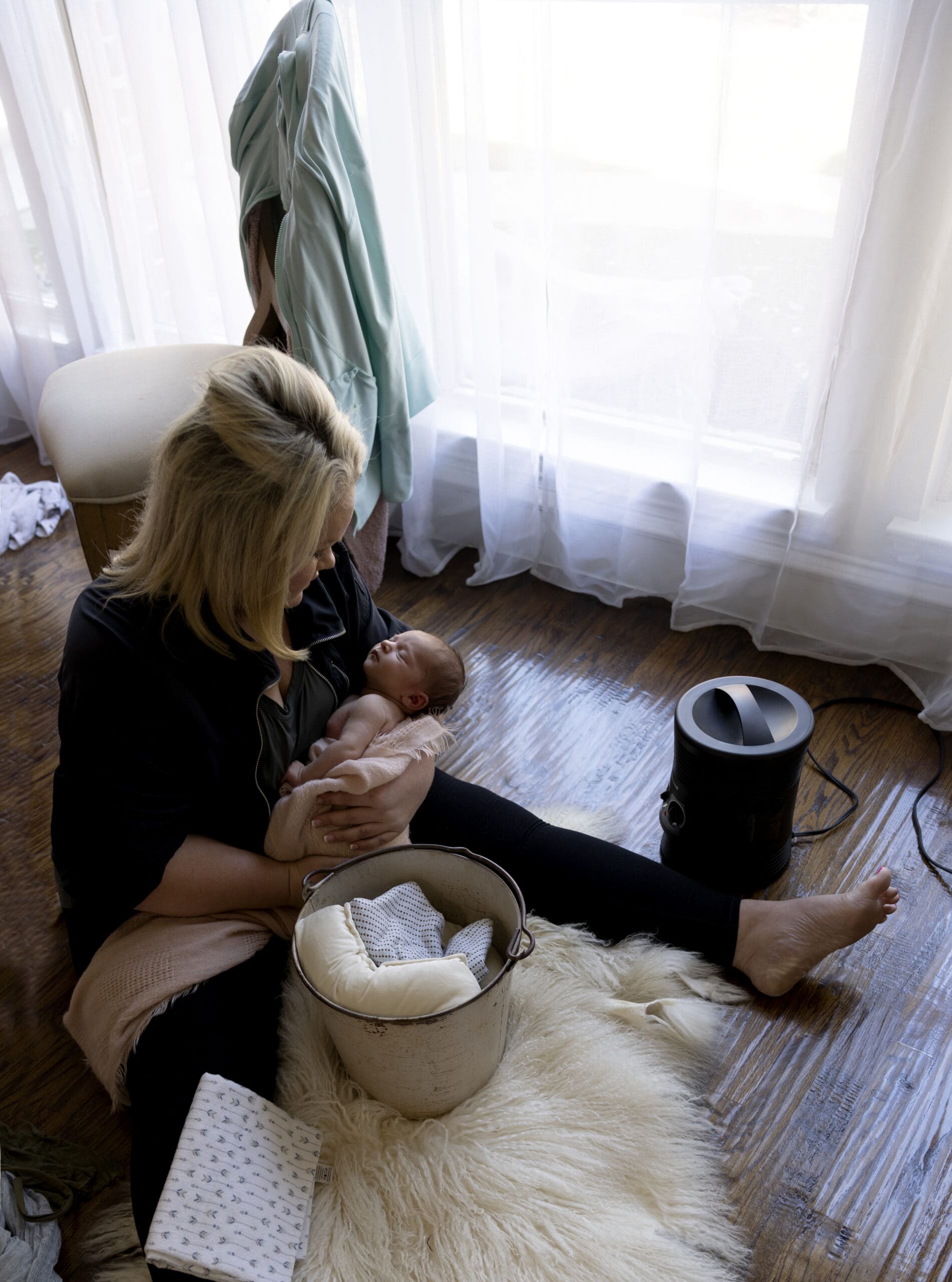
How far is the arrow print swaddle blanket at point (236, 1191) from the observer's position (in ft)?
3.50

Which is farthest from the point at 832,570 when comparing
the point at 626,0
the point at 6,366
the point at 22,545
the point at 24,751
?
the point at 6,366

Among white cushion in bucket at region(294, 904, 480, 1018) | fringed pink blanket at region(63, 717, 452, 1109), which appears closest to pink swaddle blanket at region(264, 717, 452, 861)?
fringed pink blanket at region(63, 717, 452, 1109)

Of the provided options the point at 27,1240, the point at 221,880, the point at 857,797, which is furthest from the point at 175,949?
the point at 857,797

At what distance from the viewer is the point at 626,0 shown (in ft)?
5.67

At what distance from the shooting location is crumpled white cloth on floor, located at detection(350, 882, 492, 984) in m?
1.27

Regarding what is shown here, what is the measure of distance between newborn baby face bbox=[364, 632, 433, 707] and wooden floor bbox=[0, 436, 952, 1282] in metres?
0.37

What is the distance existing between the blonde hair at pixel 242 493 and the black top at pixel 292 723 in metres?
0.18

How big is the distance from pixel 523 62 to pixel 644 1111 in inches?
67.4

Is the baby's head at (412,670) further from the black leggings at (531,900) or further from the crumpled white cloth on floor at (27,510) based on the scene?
the crumpled white cloth on floor at (27,510)

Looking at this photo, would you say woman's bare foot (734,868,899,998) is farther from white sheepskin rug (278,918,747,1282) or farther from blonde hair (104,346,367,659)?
blonde hair (104,346,367,659)

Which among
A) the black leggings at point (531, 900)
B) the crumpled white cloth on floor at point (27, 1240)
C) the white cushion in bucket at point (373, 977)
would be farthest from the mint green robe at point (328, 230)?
the crumpled white cloth on floor at point (27, 1240)

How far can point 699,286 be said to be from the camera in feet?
6.14

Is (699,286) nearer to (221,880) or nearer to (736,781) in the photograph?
(736,781)

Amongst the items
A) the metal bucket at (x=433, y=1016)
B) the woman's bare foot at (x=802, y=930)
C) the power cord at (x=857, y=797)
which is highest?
the metal bucket at (x=433, y=1016)
